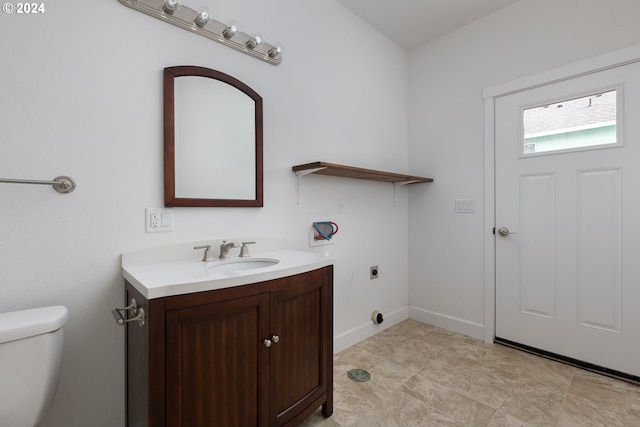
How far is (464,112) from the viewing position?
2.46 metres

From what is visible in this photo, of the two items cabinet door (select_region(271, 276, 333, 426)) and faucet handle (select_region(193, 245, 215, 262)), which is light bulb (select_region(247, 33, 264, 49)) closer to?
faucet handle (select_region(193, 245, 215, 262))

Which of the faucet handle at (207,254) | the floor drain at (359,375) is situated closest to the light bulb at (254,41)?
the faucet handle at (207,254)

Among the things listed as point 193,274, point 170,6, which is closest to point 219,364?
point 193,274

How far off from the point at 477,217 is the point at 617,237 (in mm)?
815

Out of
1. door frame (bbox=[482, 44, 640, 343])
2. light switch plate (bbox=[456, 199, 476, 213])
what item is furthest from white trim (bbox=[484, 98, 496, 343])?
light switch plate (bbox=[456, 199, 476, 213])

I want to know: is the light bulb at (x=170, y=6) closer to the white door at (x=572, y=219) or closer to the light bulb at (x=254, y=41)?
the light bulb at (x=254, y=41)

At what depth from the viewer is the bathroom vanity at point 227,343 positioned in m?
0.93

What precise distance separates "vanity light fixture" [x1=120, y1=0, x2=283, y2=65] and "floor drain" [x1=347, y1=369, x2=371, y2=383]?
201 cm

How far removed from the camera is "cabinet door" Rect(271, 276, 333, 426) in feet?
3.96

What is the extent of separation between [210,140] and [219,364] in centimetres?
106

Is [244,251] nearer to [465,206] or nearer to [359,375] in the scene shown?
[359,375]

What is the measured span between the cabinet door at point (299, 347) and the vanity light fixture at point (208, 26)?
1.33 metres

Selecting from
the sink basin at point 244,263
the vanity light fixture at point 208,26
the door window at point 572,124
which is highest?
the vanity light fixture at point 208,26

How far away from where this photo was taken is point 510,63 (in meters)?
2.22
